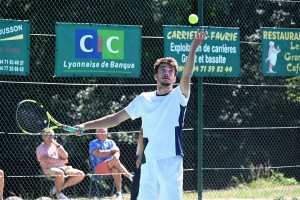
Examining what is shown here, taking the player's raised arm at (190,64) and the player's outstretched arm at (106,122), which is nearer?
the player's raised arm at (190,64)

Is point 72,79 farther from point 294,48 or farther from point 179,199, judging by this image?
point 179,199

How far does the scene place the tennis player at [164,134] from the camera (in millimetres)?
6461

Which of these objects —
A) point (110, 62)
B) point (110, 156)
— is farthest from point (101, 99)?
point (110, 62)

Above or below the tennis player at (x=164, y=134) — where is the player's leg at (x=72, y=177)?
below

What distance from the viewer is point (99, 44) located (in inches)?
388

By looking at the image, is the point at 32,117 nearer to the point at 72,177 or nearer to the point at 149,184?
the point at 149,184

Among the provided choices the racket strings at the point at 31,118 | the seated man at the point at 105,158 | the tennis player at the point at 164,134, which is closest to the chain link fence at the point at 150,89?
the seated man at the point at 105,158

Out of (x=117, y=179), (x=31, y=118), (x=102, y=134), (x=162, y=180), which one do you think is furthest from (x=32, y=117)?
(x=117, y=179)

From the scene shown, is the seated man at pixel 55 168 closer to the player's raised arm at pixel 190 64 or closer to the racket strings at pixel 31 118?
the racket strings at pixel 31 118

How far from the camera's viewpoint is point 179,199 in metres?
6.52

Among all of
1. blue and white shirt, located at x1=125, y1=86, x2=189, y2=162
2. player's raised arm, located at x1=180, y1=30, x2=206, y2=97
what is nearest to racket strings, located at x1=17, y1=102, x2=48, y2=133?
blue and white shirt, located at x1=125, y1=86, x2=189, y2=162

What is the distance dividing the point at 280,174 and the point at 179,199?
732 centimetres

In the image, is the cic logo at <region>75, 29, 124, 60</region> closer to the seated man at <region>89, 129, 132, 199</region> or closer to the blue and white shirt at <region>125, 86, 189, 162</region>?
the seated man at <region>89, 129, 132, 199</region>

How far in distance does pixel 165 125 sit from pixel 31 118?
203 cm
